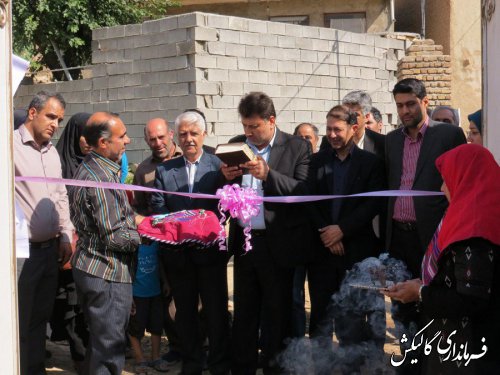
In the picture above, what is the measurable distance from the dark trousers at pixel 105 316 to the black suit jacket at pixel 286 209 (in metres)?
1.02

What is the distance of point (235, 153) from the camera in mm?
5332

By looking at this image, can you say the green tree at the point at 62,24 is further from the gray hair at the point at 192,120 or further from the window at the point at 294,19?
the gray hair at the point at 192,120

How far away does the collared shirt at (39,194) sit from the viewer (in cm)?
554

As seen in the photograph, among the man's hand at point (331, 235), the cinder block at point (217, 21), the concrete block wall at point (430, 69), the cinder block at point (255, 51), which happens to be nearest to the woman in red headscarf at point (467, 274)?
the man's hand at point (331, 235)

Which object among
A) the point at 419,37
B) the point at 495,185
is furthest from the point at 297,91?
the point at 495,185

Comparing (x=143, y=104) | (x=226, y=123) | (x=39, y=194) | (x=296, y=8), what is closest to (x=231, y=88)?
(x=226, y=123)

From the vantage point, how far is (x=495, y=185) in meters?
3.75

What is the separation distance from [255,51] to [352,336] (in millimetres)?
9477

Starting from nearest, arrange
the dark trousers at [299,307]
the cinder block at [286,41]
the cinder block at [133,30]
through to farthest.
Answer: the dark trousers at [299,307], the cinder block at [133,30], the cinder block at [286,41]

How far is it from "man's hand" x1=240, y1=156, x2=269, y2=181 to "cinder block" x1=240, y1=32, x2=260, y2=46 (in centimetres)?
894

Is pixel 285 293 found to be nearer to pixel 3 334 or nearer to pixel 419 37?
pixel 3 334

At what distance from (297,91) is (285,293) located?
9.86m

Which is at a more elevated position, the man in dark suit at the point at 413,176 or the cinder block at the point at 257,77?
the cinder block at the point at 257,77

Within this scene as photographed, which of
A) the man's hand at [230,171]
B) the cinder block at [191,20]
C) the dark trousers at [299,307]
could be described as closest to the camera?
the man's hand at [230,171]
